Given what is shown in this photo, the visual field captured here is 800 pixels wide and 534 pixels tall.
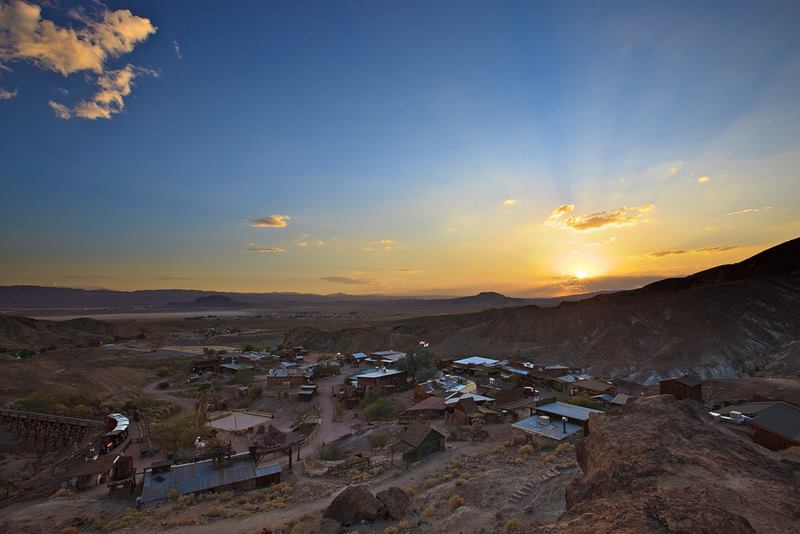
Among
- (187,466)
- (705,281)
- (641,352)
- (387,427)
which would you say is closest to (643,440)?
(187,466)

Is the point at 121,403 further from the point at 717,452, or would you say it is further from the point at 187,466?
the point at 717,452

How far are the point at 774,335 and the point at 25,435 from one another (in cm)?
7914

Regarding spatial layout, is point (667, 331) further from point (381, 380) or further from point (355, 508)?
point (355, 508)

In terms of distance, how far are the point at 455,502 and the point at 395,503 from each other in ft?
7.34

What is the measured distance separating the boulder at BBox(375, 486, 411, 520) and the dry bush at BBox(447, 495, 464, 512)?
165cm

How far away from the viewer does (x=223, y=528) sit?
1645 cm

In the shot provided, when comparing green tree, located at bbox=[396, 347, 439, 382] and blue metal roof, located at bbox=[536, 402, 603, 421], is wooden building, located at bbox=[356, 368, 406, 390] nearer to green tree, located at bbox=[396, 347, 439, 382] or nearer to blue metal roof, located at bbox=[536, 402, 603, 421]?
green tree, located at bbox=[396, 347, 439, 382]

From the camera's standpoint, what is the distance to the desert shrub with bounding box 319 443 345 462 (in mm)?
26022

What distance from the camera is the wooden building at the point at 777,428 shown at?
2086cm

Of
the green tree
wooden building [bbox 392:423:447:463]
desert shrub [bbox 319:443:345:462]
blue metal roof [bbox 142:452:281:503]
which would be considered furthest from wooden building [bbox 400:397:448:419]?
the green tree

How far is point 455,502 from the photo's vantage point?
14.7 metres

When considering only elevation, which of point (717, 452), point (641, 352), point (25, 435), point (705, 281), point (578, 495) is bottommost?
point (25, 435)

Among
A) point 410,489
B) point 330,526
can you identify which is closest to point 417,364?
point 410,489

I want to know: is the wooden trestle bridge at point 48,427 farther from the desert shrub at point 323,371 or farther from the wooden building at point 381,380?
the desert shrub at point 323,371
